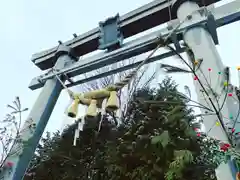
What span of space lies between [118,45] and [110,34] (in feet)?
0.86

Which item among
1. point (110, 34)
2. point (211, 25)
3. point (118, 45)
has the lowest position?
point (211, 25)

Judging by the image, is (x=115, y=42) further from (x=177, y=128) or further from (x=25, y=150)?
(x=25, y=150)

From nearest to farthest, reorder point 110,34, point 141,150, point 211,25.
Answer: point 211,25 < point 141,150 < point 110,34

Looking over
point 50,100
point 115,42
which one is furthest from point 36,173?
point 115,42

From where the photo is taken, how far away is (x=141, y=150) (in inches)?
108

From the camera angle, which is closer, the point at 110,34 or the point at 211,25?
the point at 211,25

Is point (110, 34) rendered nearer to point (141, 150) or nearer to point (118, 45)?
point (118, 45)

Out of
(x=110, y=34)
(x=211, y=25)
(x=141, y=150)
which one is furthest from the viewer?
(x=110, y=34)

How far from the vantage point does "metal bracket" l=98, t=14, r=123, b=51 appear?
284 cm

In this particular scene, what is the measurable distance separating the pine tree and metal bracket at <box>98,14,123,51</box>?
2.48ft

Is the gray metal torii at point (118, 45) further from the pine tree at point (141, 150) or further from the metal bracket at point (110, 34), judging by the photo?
the pine tree at point (141, 150)

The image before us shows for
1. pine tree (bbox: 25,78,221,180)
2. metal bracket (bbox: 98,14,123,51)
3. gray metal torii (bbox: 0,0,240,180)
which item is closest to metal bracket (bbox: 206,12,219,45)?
gray metal torii (bbox: 0,0,240,180)

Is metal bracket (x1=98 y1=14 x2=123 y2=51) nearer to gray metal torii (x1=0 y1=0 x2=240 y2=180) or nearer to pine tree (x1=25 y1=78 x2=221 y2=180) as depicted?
gray metal torii (x1=0 y1=0 x2=240 y2=180)

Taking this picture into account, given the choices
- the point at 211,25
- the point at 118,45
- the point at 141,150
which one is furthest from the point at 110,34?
the point at 141,150
